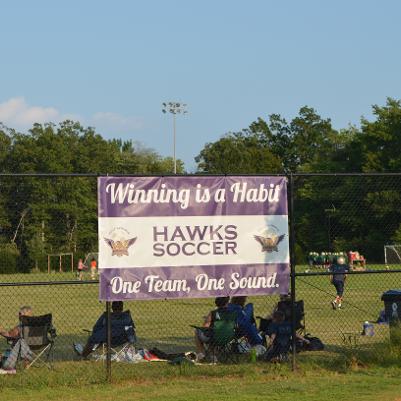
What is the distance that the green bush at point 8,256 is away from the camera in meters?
13.2

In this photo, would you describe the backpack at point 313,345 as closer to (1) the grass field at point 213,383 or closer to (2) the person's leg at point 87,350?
(1) the grass field at point 213,383

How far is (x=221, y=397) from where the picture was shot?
1038cm

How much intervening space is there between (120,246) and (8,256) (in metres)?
2.73

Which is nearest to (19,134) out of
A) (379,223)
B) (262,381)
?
(379,223)

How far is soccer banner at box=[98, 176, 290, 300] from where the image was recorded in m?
11.5

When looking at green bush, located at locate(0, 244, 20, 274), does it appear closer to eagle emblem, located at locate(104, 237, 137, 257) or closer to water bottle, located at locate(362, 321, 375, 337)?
eagle emblem, located at locate(104, 237, 137, 257)

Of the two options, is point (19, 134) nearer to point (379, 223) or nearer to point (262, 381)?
point (379, 223)

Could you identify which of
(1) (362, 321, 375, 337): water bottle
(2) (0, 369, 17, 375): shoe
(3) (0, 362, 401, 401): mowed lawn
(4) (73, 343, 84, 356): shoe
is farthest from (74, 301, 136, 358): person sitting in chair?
(1) (362, 321, 375, 337): water bottle

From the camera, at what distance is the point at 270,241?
12188mm

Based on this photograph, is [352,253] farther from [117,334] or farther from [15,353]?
[15,353]

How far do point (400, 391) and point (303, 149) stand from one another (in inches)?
3954

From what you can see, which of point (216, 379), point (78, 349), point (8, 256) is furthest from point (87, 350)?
point (216, 379)

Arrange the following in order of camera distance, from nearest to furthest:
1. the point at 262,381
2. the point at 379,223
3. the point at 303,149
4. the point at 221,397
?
the point at 221,397
the point at 262,381
the point at 379,223
the point at 303,149

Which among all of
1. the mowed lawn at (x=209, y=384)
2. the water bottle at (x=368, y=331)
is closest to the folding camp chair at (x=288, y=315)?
the mowed lawn at (x=209, y=384)
